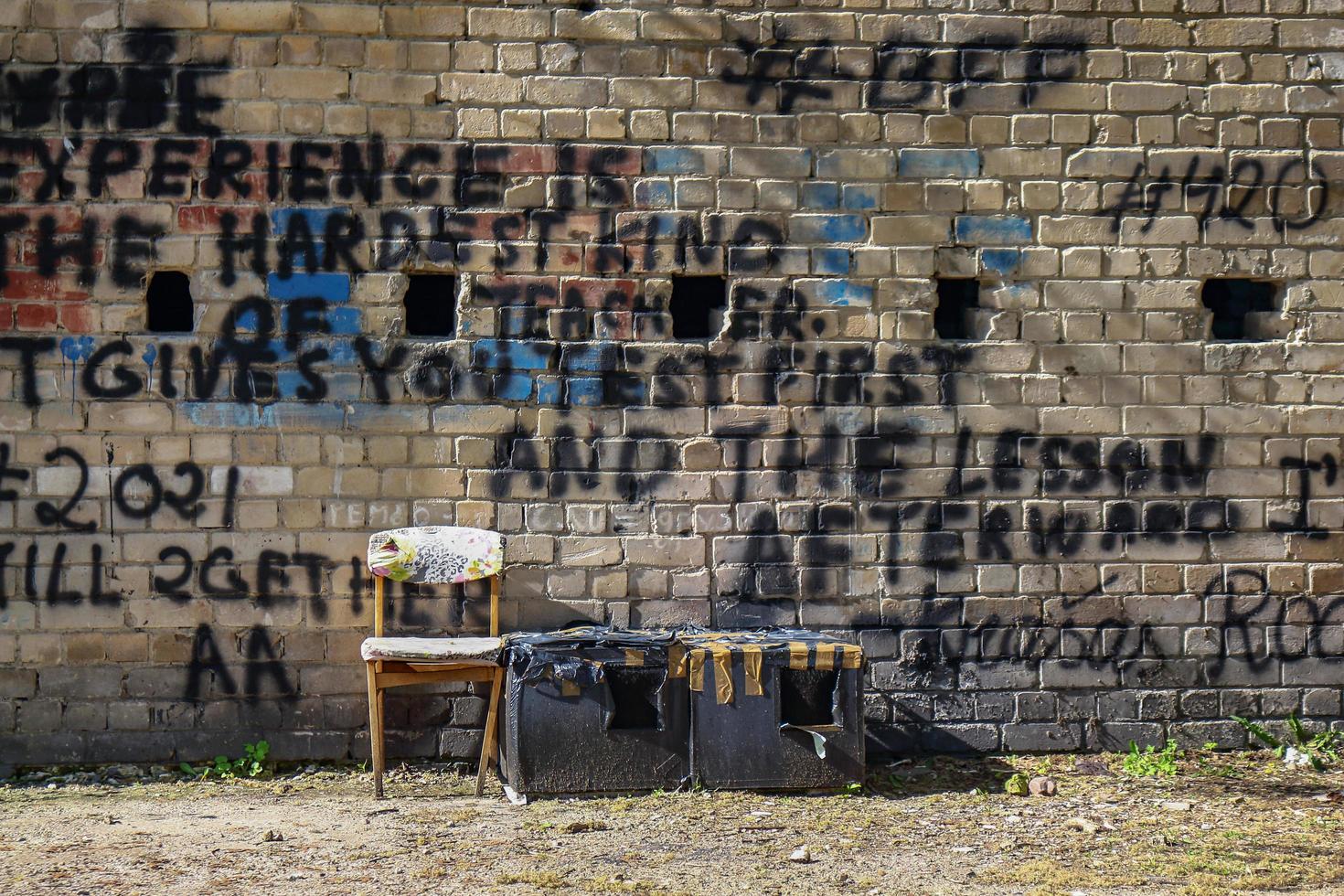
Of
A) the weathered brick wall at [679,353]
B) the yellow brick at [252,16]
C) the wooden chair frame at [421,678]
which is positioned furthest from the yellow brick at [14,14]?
the wooden chair frame at [421,678]

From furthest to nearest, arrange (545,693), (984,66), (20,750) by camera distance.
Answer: (984,66)
(20,750)
(545,693)

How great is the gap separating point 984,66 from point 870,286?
1088 mm

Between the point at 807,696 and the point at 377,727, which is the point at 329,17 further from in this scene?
the point at 807,696

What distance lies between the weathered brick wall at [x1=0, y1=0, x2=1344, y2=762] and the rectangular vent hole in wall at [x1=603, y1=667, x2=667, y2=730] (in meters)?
0.59

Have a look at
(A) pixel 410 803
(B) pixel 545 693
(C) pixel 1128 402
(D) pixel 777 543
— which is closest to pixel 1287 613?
(C) pixel 1128 402

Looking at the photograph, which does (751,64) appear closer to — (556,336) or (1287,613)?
(556,336)

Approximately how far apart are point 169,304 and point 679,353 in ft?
7.11

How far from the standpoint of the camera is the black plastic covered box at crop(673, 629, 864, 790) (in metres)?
4.62

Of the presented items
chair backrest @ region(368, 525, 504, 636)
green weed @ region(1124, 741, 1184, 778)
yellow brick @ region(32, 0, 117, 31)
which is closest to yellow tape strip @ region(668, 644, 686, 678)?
chair backrest @ region(368, 525, 504, 636)

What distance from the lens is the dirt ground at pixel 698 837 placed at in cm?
371

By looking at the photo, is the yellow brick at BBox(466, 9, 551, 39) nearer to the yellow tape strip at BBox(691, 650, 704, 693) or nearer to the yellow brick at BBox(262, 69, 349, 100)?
the yellow brick at BBox(262, 69, 349, 100)

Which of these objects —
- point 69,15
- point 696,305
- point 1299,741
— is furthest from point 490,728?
point 1299,741

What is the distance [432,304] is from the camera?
5.23 meters

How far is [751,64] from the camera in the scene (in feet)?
17.2
